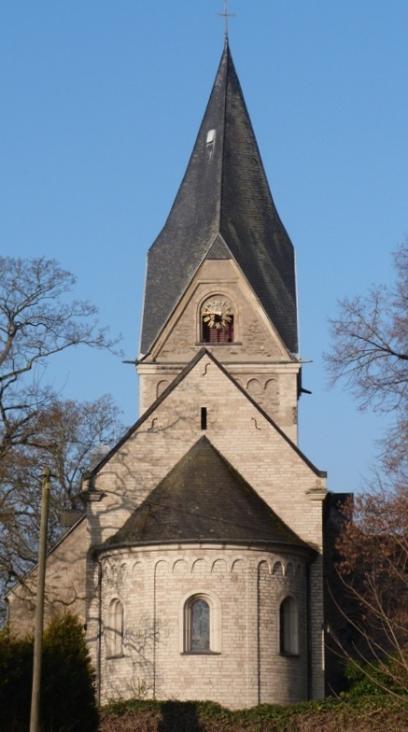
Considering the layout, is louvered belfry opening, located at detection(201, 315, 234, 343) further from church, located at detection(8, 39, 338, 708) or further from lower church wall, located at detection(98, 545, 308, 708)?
lower church wall, located at detection(98, 545, 308, 708)

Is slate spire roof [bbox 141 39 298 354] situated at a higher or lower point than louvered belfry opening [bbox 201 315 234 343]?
higher

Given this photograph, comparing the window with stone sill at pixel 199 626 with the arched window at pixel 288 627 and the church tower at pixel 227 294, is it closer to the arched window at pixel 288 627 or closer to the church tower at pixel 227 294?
the arched window at pixel 288 627

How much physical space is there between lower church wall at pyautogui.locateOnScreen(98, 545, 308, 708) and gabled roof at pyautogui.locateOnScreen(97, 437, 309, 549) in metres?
0.37

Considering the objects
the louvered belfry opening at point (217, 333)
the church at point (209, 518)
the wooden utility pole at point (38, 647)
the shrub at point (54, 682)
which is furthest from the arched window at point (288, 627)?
the louvered belfry opening at point (217, 333)

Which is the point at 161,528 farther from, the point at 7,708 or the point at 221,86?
the point at 221,86

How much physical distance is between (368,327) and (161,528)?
1016 centimetres

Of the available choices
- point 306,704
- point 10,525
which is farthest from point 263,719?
point 10,525

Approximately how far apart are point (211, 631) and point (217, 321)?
1486 cm

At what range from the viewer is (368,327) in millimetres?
29000

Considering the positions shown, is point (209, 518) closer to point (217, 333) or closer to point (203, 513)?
point (203, 513)

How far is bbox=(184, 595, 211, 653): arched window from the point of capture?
35719mm

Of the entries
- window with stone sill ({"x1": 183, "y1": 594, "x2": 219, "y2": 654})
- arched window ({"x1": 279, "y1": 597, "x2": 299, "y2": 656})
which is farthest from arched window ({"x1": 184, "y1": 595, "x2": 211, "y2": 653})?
arched window ({"x1": 279, "y1": 597, "x2": 299, "y2": 656})

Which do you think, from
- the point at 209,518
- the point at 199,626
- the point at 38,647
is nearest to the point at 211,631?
the point at 199,626

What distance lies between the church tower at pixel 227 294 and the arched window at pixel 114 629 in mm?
11146
